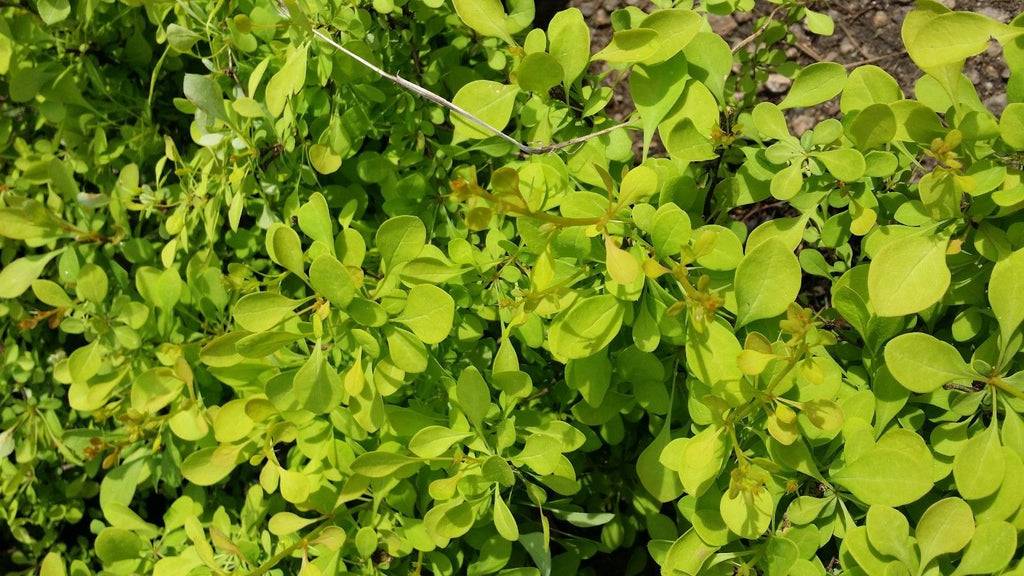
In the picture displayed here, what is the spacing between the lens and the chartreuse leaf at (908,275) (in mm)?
874

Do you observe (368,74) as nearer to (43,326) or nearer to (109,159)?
(109,159)

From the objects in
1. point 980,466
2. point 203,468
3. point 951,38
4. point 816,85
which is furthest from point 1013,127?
point 203,468

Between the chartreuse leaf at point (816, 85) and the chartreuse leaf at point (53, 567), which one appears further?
the chartreuse leaf at point (53, 567)

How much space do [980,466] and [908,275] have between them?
0.82ft

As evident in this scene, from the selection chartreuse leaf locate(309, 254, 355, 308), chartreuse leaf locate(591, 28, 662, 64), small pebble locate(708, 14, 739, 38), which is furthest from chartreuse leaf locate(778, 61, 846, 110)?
small pebble locate(708, 14, 739, 38)

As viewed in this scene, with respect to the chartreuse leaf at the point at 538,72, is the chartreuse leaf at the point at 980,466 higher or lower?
lower

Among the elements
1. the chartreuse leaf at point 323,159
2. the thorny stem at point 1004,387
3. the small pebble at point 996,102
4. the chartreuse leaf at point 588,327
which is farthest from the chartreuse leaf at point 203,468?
the small pebble at point 996,102

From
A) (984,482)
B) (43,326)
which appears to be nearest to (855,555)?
(984,482)

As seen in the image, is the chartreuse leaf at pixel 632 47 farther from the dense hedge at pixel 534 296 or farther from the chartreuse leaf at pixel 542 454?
the chartreuse leaf at pixel 542 454

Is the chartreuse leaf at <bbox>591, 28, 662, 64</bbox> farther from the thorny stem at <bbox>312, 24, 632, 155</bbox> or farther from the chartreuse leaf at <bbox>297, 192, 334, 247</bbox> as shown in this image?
the chartreuse leaf at <bbox>297, 192, 334, 247</bbox>

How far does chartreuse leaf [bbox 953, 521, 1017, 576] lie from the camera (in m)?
0.86

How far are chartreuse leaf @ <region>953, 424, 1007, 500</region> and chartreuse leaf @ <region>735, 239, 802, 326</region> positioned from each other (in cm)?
28

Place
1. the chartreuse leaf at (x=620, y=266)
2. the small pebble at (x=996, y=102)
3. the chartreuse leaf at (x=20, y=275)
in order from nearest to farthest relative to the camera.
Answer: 1. the chartreuse leaf at (x=620, y=266)
2. the chartreuse leaf at (x=20, y=275)
3. the small pebble at (x=996, y=102)

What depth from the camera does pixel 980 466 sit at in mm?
886
